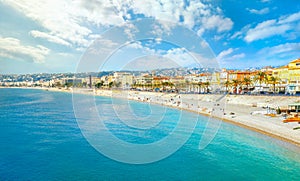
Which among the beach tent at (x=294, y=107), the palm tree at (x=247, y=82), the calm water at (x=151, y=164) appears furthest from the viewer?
the palm tree at (x=247, y=82)

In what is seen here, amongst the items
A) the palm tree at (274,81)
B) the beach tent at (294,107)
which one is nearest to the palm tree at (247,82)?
the palm tree at (274,81)

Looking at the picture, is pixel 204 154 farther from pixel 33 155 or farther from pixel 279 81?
pixel 279 81

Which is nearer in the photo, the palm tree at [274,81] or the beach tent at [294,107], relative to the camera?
the beach tent at [294,107]

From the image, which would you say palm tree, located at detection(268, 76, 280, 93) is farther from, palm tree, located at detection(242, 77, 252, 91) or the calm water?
the calm water

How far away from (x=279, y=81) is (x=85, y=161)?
3189 centimetres

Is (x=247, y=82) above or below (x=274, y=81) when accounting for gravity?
below

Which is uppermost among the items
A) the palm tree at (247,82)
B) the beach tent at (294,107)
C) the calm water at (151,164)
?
the palm tree at (247,82)

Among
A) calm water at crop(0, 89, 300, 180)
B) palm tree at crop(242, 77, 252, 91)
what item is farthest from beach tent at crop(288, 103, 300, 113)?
palm tree at crop(242, 77, 252, 91)

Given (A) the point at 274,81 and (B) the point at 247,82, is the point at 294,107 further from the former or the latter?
(B) the point at 247,82

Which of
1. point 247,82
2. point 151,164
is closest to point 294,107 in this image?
point 151,164

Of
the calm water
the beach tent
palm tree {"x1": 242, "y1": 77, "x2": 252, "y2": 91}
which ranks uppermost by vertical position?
palm tree {"x1": 242, "y1": 77, "x2": 252, "y2": 91}

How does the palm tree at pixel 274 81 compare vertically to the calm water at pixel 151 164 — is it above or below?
above

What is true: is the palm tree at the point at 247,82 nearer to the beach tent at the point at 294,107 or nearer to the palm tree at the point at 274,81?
the palm tree at the point at 274,81

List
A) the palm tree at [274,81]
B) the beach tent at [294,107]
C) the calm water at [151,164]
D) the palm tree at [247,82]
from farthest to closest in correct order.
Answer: the palm tree at [247,82]
the palm tree at [274,81]
the beach tent at [294,107]
the calm water at [151,164]
